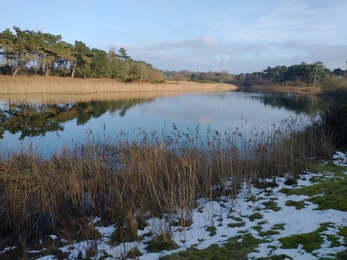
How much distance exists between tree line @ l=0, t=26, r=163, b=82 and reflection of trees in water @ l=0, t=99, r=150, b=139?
12691mm

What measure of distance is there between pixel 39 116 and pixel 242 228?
42.5ft

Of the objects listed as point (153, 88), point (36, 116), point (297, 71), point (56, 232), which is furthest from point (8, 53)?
point (297, 71)

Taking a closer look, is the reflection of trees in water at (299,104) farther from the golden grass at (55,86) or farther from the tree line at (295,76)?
the golden grass at (55,86)

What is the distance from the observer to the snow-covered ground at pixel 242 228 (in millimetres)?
2741

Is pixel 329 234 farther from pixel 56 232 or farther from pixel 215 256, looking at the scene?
pixel 56 232

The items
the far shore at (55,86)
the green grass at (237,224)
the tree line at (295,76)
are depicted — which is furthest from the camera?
the tree line at (295,76)

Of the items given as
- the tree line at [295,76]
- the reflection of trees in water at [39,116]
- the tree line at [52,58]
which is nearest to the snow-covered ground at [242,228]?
the reflection of trees in water at [39,116]

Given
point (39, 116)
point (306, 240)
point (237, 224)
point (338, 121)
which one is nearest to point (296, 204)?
point (237, 224)

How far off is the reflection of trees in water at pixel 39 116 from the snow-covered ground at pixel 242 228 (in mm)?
7866

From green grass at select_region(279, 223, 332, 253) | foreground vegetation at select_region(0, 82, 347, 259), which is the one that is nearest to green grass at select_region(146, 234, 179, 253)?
foreground vegetation at select_region(0, 82, 347, 259)

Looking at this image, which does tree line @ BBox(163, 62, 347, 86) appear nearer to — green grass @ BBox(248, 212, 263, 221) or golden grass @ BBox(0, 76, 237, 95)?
golden grass @ BBox(0, 76, 237, 95)

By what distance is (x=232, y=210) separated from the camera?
3980mm

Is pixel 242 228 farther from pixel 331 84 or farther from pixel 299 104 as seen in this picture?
pixel 331 84

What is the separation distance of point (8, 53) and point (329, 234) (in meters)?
31.2
